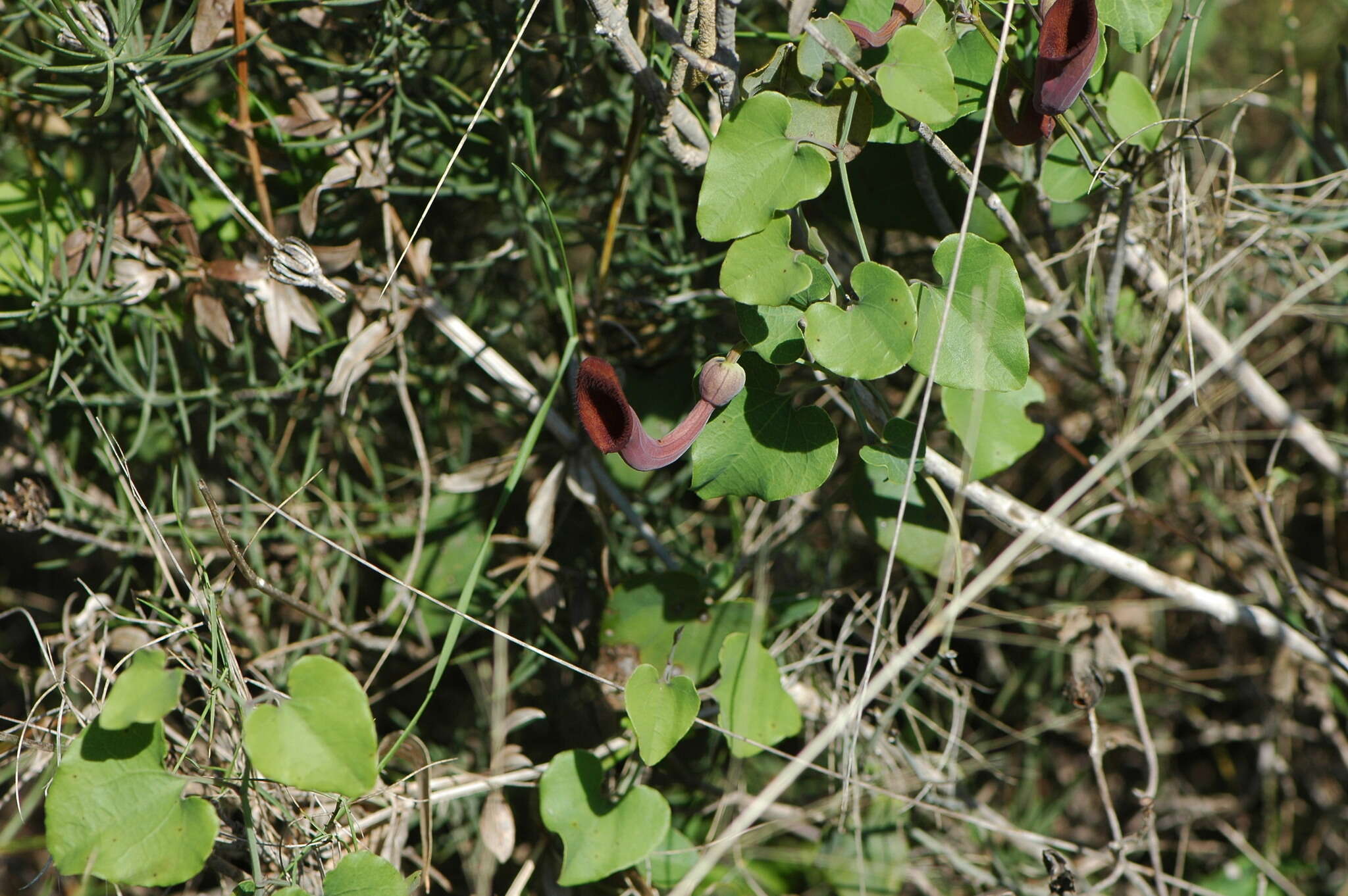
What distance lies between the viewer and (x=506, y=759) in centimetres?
98

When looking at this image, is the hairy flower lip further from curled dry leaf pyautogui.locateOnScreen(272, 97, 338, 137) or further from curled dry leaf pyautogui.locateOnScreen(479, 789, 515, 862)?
curled dry leaf pyautogui.locateOnScreen(479, 789, 515, 862)

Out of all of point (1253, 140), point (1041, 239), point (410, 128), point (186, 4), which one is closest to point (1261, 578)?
point (1041, 239)

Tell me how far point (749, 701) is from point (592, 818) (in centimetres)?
19

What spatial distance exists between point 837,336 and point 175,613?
790mm

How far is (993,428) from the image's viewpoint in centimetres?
93

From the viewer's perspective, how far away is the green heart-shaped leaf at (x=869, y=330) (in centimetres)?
71

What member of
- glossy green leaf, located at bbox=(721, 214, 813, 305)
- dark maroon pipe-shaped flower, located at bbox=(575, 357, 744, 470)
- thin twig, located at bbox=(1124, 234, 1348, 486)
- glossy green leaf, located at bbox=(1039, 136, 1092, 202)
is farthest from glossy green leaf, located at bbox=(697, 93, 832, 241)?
thin twig, located at bbox=(1124, 234, 1348, 486)

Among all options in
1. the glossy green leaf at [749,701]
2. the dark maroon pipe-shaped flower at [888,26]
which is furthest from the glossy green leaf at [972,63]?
the glossy green leaf at [749,701]

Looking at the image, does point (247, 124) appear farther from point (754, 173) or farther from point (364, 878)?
point (364, 878)

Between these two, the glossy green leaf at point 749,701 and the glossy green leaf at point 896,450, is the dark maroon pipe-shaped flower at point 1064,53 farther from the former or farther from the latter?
the glossy green leaf at point 749,701

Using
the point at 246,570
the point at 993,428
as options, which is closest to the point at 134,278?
the point at 246,570

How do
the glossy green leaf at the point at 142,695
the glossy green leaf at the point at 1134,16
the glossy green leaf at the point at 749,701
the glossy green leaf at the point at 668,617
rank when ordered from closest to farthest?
the glossy green leaf at the point at 142,695 → the glossy green leaf at the point at 1134,16 → the glossy green leaf at the point at 749,701 → the glossy green leaf at the point at 668,617

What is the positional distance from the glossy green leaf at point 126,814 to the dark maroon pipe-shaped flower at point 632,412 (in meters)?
0.43

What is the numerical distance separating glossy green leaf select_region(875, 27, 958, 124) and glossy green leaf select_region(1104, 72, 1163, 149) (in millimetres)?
315
